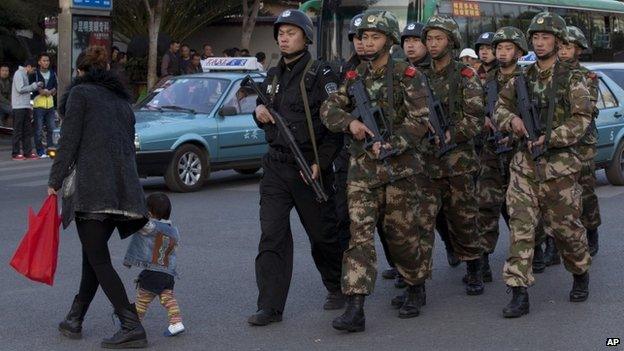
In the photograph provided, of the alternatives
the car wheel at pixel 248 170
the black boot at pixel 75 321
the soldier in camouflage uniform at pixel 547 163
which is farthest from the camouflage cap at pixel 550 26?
the car wheel at pixel 248 170

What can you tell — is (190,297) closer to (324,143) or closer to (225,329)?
(225,329)

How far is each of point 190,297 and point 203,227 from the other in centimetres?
346

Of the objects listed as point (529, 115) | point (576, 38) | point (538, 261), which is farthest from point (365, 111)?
point (538, 261)

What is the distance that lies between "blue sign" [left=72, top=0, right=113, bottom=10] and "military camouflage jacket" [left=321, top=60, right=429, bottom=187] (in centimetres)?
1468

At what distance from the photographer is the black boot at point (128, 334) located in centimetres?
646

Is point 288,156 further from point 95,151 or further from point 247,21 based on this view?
point 247,21

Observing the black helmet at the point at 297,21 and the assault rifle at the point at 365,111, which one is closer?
the assault rifle at the point at 365,111

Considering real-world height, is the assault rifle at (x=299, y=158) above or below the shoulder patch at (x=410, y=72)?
below


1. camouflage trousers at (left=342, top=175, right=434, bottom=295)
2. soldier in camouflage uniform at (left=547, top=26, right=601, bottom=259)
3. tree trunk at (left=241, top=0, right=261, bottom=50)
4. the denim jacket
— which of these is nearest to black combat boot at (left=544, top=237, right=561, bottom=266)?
soldier in camouflage uniform at (left=547, top=26, right=601, bottom=259)

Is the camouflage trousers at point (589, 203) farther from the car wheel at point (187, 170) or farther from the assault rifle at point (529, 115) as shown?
the car wheel at point (187, 170)

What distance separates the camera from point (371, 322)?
7145 mm

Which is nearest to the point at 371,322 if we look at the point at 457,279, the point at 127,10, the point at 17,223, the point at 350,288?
the point at 350,288

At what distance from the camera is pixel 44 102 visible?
769 inches

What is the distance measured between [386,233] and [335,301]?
0.77 metres
